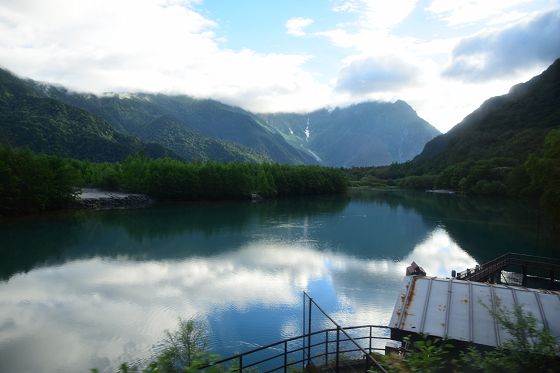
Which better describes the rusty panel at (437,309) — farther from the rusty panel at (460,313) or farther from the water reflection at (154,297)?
the water reflection at (154,297)

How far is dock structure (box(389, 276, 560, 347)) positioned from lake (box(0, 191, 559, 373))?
10.0 m

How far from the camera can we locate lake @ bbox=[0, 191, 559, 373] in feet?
86.8

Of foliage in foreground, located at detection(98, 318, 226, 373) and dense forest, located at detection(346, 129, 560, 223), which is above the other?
dense forest, located at detection(346, 129, 560, 223)

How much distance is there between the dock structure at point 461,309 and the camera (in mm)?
16953

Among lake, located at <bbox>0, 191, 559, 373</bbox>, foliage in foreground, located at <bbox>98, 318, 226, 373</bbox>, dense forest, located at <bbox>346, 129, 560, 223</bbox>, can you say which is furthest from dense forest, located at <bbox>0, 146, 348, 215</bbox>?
foliage in foreground, located at <bbox>98, 318, 226, 373</bbox>

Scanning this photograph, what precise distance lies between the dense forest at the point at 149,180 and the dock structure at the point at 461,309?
7893 centimetres

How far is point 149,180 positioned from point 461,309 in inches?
4550

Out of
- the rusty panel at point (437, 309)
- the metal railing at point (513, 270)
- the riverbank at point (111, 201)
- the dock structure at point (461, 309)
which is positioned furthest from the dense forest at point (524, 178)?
the riverbank at point (111, 201)

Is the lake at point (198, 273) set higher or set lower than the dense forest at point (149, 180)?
lower

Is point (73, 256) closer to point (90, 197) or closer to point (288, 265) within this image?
point (288, 265)

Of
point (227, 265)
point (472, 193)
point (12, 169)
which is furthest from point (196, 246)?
point (472, 193)

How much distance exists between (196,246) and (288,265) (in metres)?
16.7

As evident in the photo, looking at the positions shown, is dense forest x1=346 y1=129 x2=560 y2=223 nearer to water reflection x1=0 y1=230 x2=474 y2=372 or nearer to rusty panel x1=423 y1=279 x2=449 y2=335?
water reflection x1=0 y1=230 x2=474 y2=372

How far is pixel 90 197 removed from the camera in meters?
107
